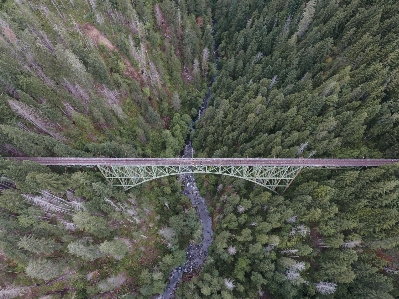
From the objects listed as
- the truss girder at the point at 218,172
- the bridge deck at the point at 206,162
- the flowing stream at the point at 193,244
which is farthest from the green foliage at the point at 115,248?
the bridge deck at the point at 206,162

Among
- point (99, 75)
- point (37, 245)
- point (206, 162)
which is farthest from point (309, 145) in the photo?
point (37, 245)

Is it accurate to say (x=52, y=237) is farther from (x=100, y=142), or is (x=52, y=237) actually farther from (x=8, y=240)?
(x=100, y=142)

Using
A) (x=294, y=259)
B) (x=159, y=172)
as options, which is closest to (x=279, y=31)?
(x=159, y=172)

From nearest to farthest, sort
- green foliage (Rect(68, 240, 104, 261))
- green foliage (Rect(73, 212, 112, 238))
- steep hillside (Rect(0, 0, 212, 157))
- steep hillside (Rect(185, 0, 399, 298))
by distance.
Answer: green foliage (Rect(68, 240, 104, 261))
green foliage (Rect(73, 212, 112, 238))
steep hillside (Rect(185, 0, 399, 298))
steep hillside (Rect(0, 0, 212, 157))

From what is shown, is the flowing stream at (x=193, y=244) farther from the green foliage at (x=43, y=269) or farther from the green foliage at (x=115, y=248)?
the green foliage at (x=43, y=269)

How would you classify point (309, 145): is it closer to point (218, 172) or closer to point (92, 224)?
point (218, 172)

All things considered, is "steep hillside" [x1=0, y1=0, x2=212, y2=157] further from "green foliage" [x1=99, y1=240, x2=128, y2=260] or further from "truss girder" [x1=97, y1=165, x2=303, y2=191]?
"green foliage" [x1=99, y1=240, x2=128, y2=260]

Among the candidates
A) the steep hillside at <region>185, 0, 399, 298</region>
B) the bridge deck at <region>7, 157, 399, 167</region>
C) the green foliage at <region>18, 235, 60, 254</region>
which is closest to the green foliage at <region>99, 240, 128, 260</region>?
the green foliage at <region>18, 235, 60, 254</region>
